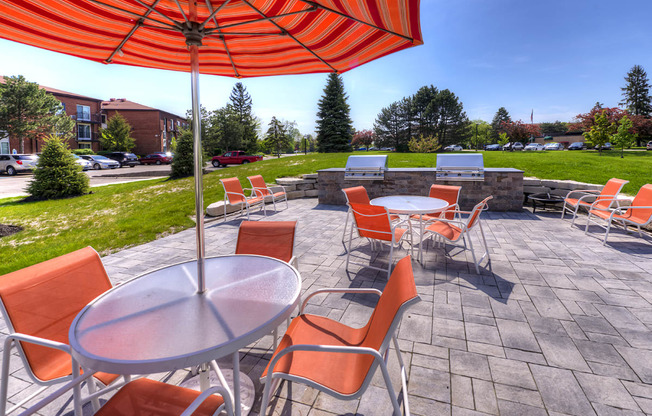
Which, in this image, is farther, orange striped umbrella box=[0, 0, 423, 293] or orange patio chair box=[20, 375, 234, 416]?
orange striped umbrella box=[0, 0, 423, 293]

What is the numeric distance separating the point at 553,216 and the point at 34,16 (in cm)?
885

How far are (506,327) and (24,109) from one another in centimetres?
3730

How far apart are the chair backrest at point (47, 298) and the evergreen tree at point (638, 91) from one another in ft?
240

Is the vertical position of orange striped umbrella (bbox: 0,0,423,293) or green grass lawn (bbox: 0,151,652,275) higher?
orange striped umbrella (bbox: 0,0,423,293)

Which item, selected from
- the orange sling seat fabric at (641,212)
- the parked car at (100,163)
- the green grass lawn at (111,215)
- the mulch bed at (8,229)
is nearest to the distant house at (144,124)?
the parked car at (100,163)

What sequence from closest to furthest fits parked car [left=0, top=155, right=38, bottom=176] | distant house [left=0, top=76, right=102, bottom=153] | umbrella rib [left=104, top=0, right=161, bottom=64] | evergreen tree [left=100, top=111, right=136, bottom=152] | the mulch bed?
1. umbrella rib [left=104, top=0, right=161, bottom=64]
2. the mulch bed
3. parked car [left=0, top=155, right=38, bottom=176]
4. evergreen tree [left=100, top=111, right=136, bottom=152]
5. distant house [left=0, top=76, right=102, bottom=153]

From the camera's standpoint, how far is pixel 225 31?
7.86ft

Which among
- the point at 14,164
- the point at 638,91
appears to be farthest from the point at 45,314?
the point at 638,91

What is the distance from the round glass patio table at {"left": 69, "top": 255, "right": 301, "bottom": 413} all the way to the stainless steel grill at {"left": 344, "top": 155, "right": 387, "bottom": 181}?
6419mm

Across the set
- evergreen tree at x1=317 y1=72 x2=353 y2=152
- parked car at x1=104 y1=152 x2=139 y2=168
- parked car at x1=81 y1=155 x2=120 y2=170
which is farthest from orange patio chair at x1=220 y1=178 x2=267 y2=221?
evergreen tree at x1=317 y1=72 x2=353 y2=152

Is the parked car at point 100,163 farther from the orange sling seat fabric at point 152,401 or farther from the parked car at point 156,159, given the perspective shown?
the orange sling seat fabric at point 152,401

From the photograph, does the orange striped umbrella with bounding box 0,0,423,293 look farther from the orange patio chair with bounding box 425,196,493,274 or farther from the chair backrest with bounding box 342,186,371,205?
the orange patio chair with bounding box 425,196,493,274

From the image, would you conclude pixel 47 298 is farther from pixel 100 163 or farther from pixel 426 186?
pixel 100 163

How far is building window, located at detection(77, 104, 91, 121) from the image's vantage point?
36250mm
